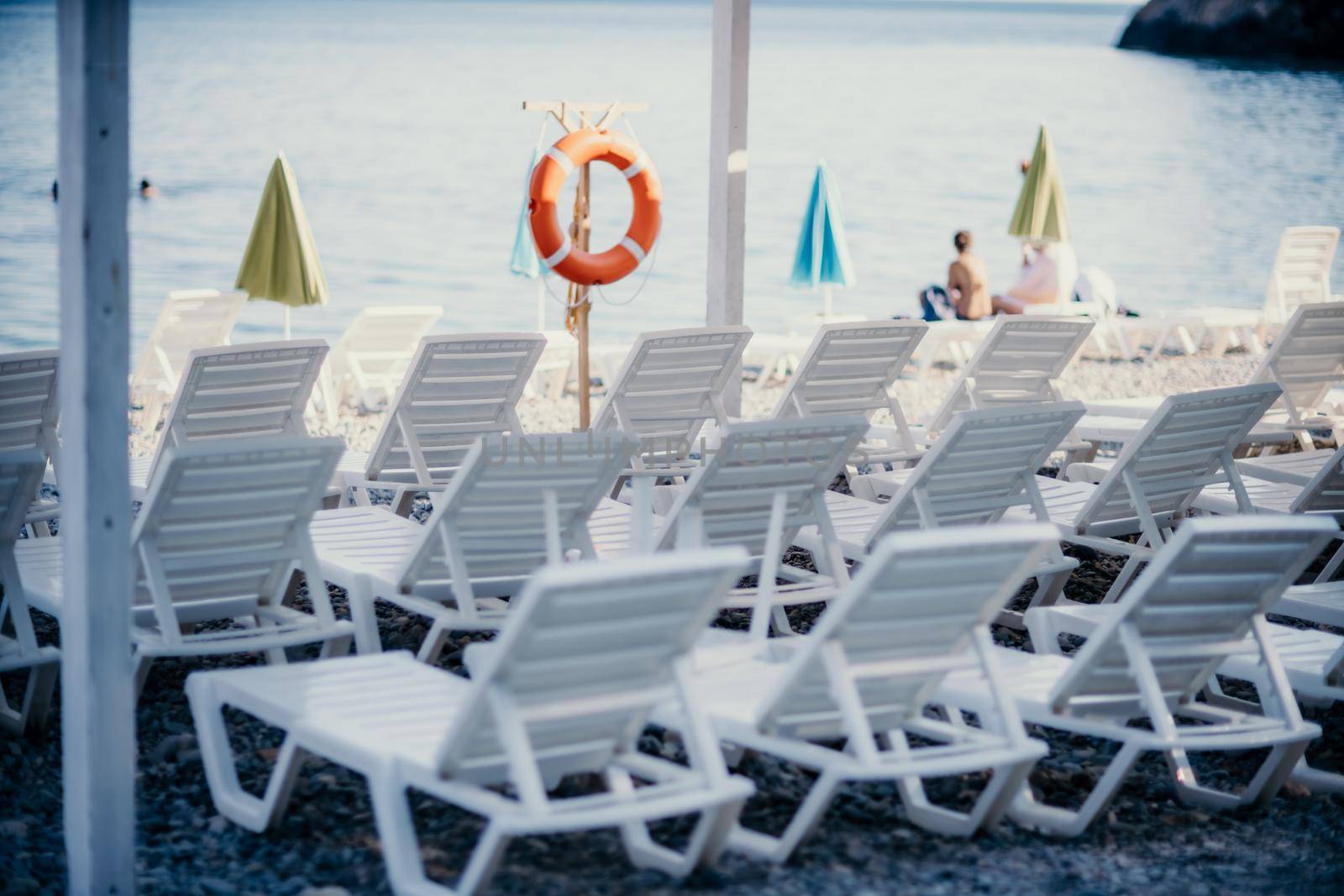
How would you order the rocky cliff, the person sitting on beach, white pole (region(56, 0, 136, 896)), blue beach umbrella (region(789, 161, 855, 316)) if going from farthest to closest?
the rocky cliff, the person sitting on beach, blue beach umbrella (region(789, 161, 855, 316)), white pole (region(56, 0, 136, 896))

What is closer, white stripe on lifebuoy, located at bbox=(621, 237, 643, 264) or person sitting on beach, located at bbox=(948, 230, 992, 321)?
white stripe on lifebuoy, located at bbox=(621, 237, 643, 264)

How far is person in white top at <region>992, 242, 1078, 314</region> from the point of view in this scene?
1083cm

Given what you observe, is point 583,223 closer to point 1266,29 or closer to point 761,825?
point 761,825

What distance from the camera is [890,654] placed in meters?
3.13

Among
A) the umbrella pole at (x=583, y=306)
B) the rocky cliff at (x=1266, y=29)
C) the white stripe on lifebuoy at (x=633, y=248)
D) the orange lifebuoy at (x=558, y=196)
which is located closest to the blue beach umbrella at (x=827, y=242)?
the orange lifebuoy at (x=558, y=196)

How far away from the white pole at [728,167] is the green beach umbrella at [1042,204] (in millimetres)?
4035

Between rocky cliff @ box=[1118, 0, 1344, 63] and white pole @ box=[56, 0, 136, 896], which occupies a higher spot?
rocky cliff @ box=[1118, 0, 1344, 63]

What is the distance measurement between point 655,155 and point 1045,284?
69.5ft

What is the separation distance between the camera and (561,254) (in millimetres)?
6898

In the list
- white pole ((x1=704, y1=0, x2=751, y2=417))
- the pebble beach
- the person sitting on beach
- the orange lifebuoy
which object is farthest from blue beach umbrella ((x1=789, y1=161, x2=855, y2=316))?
the pebble beach

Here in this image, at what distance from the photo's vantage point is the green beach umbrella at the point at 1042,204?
35.7 ft

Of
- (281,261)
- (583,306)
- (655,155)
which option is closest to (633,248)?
(583,306)

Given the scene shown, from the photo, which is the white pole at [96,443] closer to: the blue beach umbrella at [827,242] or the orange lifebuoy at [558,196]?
the orange lifebuoy at [558,196]

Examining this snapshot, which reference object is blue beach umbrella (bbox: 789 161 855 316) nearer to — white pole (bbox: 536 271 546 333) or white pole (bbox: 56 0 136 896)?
white pole (bbox: 536 271 546 333)
